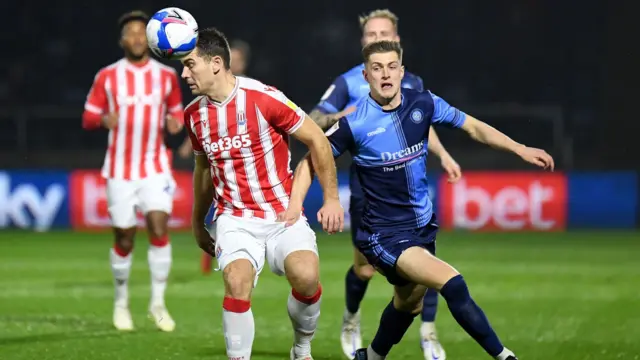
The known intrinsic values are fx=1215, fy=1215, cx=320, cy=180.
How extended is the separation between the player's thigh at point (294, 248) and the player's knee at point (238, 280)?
26 centimetres

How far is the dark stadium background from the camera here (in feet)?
29.2

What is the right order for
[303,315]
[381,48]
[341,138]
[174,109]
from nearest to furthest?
[381,48]
[341,138]
[303,315]
[174,109]

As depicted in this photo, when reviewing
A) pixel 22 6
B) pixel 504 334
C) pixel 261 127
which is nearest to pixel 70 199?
pixel 22 6

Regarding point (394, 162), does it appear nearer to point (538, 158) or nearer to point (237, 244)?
point (538, 158)

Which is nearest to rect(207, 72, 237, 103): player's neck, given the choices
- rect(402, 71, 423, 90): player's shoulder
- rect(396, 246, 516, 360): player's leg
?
rect(396, 246, 516, 360): player's leg

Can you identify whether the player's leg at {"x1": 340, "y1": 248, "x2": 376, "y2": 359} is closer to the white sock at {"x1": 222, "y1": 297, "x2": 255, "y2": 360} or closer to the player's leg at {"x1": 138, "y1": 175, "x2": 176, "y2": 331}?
the player's leg at {"x1": 138, "y1": 175, "x2": 176, "y2": 331}

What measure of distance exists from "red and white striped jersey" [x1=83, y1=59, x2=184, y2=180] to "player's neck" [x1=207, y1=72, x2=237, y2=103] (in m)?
2.88

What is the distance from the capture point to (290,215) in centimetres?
646

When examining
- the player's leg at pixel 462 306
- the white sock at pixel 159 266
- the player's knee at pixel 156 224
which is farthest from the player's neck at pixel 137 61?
the player's leg at pixel 462 306

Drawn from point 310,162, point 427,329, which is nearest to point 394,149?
point 310,162

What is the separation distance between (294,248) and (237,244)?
306mm

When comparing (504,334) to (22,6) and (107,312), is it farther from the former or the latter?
(22,6)

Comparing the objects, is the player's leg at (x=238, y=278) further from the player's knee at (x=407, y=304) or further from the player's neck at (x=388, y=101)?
the player's neck at (x=388, y=101)

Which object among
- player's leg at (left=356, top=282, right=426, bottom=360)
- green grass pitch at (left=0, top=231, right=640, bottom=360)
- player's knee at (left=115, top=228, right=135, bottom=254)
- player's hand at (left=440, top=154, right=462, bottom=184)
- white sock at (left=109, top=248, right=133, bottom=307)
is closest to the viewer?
player's leg at (left=356, top=282, right=426, bottom=360)
